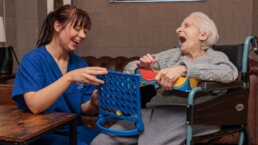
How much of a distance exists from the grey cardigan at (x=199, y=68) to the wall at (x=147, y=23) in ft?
6.24

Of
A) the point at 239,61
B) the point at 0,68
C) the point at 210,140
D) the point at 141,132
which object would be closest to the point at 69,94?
the point at 141,132

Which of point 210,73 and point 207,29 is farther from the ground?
point 207,29

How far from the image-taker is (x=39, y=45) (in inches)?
71.5

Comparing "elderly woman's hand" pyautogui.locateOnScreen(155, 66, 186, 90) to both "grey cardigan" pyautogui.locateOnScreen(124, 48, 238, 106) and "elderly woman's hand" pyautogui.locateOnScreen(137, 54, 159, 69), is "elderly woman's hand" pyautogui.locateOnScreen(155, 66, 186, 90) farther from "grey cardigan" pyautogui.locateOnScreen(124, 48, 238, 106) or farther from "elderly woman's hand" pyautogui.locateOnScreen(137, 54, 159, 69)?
"elderly woman's hand" pyautogui.locateOnScreen(137, 54, 159, 69)

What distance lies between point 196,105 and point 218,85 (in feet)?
0.51

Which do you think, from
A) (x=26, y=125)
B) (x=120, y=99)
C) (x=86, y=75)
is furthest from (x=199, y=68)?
(x=26, y=125)

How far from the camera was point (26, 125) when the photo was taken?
126 cm


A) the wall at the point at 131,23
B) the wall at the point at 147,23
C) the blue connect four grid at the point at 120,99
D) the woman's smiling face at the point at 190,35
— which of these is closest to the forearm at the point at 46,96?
the blue connect four grid at the point at 120,99

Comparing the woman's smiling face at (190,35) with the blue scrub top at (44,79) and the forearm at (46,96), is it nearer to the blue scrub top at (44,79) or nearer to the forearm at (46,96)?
the blue scrub top at (44,79)

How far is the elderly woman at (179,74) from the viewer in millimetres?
1612

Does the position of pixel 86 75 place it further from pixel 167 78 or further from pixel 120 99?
pixel 167 78

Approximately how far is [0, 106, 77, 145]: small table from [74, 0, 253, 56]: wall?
2.52 metres

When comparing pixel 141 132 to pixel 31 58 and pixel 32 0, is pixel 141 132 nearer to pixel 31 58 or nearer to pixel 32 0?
pixel 31 58

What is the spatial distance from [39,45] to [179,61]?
2.60 feet
